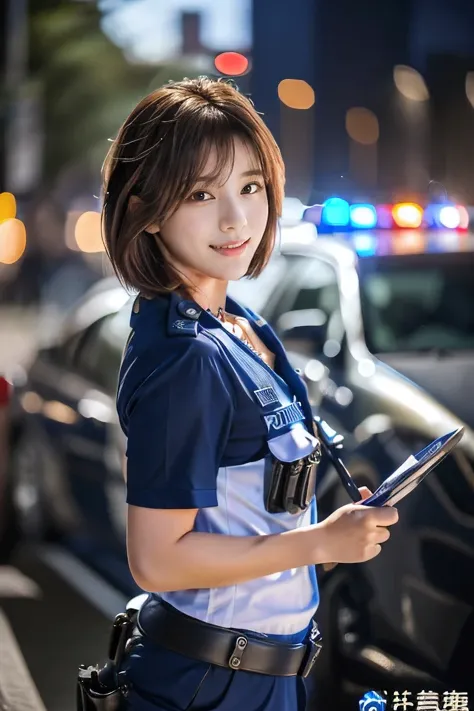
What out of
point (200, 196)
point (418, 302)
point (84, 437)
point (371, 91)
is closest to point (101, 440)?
point (84, 437)

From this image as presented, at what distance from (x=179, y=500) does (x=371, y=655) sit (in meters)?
1.44

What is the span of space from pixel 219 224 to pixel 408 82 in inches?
47.8

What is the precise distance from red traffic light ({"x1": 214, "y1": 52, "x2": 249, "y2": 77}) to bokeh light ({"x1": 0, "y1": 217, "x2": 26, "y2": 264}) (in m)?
0.61

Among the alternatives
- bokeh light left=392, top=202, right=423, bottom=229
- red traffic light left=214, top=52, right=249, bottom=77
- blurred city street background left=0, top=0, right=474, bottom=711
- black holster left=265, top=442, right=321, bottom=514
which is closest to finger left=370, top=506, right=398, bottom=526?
black holster left=265, top=442, right=321, bottom=514

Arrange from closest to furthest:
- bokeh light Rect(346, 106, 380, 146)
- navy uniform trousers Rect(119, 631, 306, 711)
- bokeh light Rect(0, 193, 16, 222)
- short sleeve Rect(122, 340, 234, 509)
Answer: short sleeve Rect(122, 340, 234, 509) → navy uniform trousers Rect(119, 631, 306, 711) → bokeh light Rect(0, 193, 16, 222) → bokeh light Rect(346, 106, 380, 146)

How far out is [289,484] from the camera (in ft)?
4.70

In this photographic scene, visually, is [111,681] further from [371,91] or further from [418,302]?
[371,91]

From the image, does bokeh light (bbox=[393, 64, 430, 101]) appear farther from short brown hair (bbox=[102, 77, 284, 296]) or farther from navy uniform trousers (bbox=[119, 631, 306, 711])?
navy uniform trousers (bbox=[119, 631, 306, 711])

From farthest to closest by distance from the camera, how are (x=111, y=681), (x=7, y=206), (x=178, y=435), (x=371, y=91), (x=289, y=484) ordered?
1. (x=371, y=91)
2. (x=7, y=206)
3. (x=111, y=681)
4. (x=289, y=484)
5. (x=178, y=435)

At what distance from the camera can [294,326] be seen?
251cm

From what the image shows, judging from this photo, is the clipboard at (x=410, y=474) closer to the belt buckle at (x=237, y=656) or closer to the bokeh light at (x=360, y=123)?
the belt buckle at (x=237, y=656)

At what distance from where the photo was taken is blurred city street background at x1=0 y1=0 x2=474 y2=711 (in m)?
2.39

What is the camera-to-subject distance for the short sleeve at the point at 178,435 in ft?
4.32

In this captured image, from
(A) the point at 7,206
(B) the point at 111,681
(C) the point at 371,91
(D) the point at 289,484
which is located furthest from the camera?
(C) the point at 371,91
